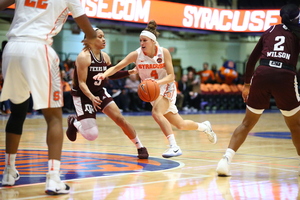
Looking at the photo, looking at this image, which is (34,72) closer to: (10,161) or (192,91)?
(10,161)

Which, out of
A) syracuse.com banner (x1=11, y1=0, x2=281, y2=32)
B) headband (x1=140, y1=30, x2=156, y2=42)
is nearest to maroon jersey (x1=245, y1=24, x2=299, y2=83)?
headband (x1=140, y1=30, x2=156, y2=42)

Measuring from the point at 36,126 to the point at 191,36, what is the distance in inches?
559

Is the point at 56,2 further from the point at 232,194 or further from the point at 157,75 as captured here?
the point at 157,75

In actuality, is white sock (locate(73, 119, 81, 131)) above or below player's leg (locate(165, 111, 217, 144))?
below

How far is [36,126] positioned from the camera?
1158 cm

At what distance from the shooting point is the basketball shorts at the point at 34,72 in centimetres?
427

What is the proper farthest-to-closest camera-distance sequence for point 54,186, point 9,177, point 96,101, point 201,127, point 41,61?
point 201,127, point 96,101, point 9,177, point 41,61, point 54,186

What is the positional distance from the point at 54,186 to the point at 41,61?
3.35 feet

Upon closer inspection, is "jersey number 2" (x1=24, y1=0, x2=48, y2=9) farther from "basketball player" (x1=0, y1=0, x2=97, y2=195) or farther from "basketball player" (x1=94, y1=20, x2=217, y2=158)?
"basketball player" (x1=94, y1=20, x2=217, y2=158)

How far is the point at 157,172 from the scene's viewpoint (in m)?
5.50

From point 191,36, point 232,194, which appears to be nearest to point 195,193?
point 232,194

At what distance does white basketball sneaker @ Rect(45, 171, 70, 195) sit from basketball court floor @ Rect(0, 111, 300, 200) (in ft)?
0.18

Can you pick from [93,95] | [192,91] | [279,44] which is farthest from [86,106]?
[192,91]

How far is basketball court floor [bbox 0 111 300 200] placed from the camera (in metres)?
4.34
